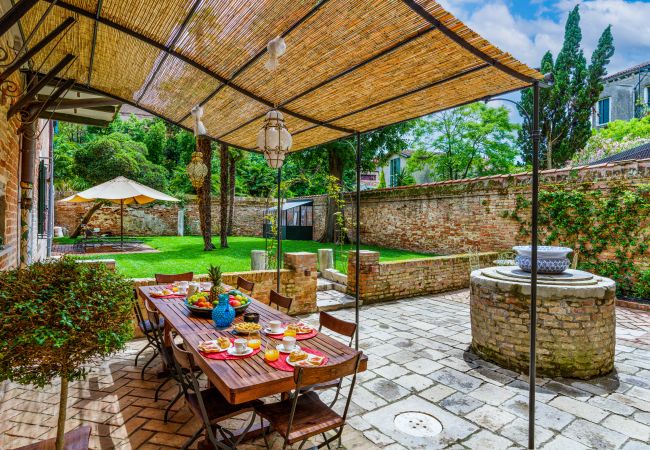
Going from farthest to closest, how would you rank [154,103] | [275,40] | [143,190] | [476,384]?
[143,190] → [154,103] → [476,384] → [275,40]

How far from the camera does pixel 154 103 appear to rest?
4535 mm

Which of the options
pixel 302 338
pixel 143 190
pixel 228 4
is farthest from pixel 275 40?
pixel 143 190

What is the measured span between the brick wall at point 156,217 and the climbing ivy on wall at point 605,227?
43.3 feet

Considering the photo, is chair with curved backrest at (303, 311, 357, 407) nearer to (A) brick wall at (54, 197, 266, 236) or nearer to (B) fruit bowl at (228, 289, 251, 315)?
(B) fruit bowl at (228, 289, 251, 315)

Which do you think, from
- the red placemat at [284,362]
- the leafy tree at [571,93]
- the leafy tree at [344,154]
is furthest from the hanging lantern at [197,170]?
the leafy tree at [571,93]

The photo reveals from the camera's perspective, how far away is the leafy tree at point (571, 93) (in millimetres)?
15391

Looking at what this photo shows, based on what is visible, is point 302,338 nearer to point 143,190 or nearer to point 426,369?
point 426,369

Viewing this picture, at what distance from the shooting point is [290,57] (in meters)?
3.11

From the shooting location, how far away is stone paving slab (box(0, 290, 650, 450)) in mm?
2727

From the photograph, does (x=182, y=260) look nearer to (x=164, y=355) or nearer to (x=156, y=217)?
(x=164, y=355)

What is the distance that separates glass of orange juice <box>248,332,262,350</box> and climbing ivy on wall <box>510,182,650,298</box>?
312 inches

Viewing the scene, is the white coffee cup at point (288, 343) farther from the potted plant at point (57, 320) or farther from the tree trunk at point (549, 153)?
the tree trunk at point (549, 153)

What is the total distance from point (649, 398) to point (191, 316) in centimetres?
443

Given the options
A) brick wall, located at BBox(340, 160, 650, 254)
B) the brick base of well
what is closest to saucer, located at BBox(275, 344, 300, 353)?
the brick base of well
